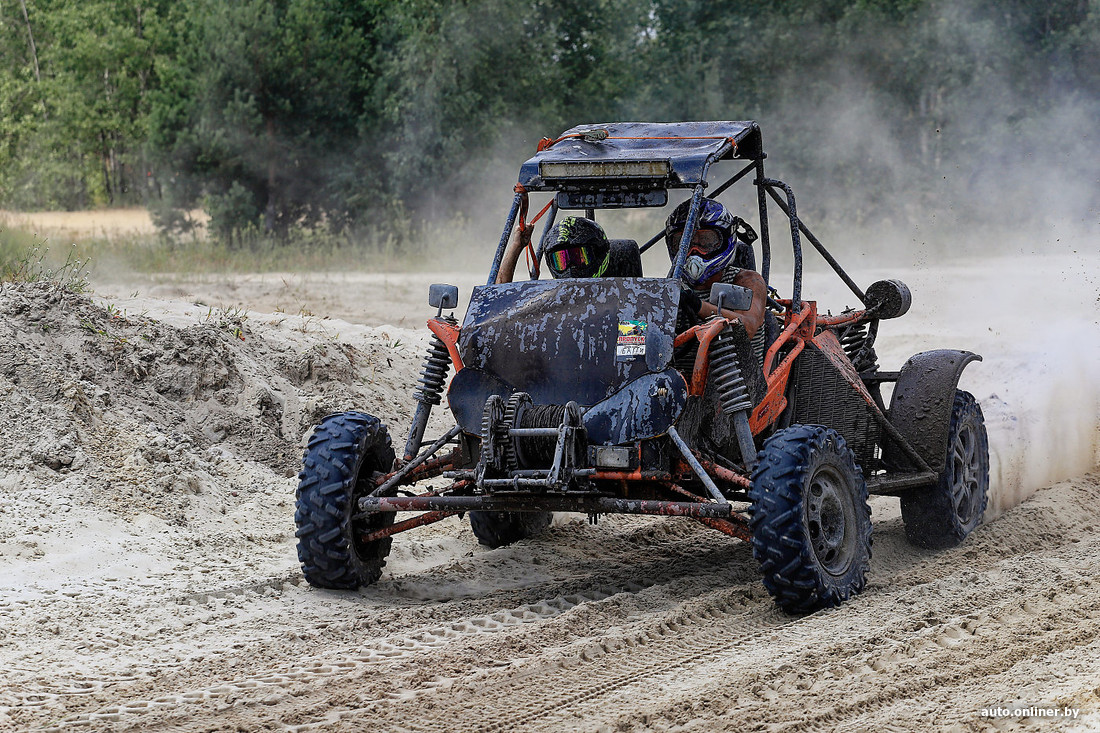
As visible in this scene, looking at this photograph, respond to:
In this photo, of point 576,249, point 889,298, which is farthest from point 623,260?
point 889,298

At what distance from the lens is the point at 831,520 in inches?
260

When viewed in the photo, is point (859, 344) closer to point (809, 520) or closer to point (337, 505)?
point (809, 520)

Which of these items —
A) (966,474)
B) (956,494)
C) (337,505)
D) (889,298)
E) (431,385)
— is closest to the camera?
(337,505)

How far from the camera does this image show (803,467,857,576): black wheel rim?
640cm

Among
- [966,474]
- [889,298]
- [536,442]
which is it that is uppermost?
[889,298]

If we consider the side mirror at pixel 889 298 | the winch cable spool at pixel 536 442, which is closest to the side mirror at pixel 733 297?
the winch cable spool at pixel 536 442

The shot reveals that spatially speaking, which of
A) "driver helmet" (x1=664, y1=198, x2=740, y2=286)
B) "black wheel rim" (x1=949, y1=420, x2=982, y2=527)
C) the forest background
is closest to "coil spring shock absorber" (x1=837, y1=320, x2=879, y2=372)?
"black wheel rim" (x1=949, y1=420, x2=982, y2=527)

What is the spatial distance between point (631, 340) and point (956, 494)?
9.94ft

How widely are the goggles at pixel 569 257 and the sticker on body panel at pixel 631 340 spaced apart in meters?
0.84

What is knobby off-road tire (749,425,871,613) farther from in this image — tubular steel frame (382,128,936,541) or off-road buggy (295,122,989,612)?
tubular steel frame (382,128,936,541)

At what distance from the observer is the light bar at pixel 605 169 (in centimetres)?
702

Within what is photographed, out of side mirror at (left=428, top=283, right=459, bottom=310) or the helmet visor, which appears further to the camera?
the helmet visor

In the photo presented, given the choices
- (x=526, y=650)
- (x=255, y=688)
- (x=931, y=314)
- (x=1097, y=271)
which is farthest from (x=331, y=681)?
(x=1097, y=271)

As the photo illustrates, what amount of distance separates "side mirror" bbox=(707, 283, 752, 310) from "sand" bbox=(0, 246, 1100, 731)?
4.97ft
